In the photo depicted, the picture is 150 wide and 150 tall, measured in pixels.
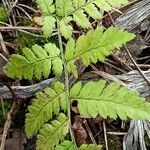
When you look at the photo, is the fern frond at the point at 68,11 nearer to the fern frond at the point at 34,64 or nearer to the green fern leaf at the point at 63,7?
the green fern leaf at the point at 63,7

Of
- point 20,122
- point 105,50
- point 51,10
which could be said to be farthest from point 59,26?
point 20,122

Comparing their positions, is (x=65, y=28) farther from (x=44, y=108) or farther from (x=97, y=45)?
(x=44, y=108)

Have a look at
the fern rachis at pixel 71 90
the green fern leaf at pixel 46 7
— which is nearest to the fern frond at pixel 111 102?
the fern rachis at pixel 71 90

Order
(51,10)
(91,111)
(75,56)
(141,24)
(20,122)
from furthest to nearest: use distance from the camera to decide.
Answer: (141,24) < (20,122) < (51,10) < (75,56) < (91,111)

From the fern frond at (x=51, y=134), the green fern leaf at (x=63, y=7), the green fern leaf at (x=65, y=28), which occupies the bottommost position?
the fern frond at (x=51, y=134)

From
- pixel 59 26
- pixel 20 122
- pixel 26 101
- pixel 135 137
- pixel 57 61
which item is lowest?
pixel 135 137

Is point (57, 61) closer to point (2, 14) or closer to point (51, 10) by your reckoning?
point (51, 10)

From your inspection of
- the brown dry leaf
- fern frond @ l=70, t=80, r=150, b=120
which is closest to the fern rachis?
fern frond @ l=70, t=80, r=150, b=120
